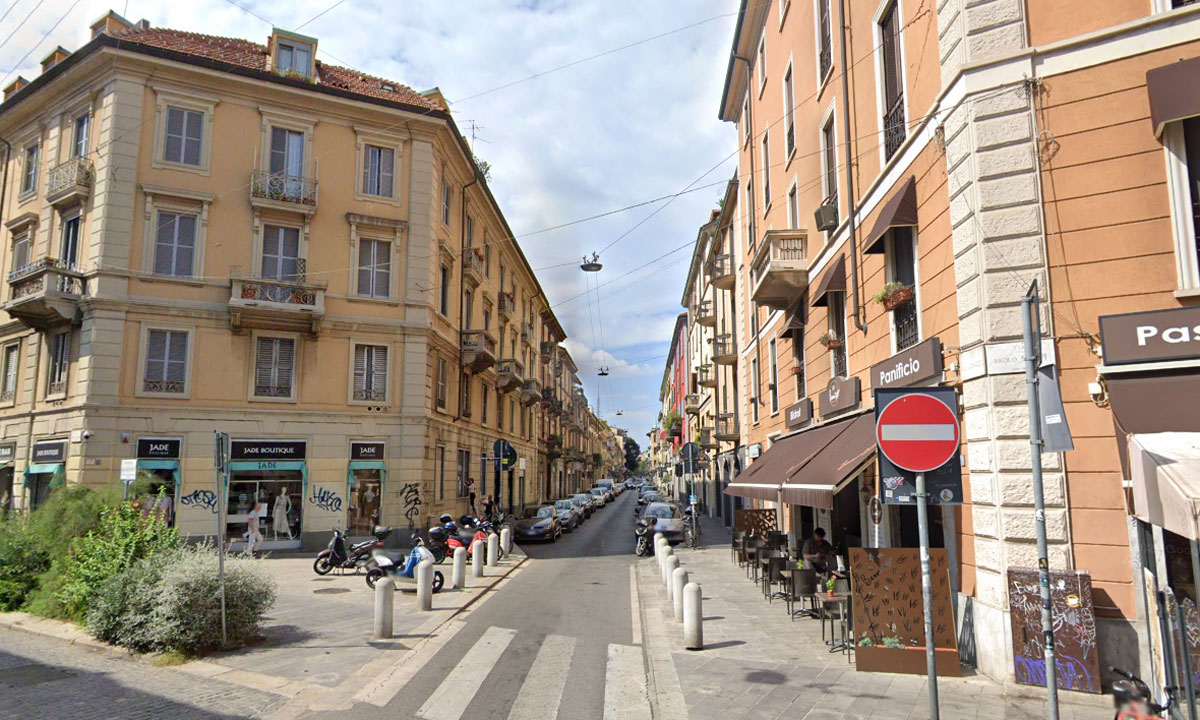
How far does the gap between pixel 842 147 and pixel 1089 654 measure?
904 centimetres

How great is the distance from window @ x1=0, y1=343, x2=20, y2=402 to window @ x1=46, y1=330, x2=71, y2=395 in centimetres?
274

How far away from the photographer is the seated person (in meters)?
12.5

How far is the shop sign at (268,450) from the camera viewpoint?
2098 centimetres

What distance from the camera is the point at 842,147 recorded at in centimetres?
1287

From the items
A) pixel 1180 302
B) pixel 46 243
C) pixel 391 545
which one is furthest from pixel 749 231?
pixel 46 243

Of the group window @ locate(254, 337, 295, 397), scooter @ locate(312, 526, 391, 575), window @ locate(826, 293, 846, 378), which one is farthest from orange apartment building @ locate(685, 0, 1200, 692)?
window @ locate(254, 337, 295, 397)

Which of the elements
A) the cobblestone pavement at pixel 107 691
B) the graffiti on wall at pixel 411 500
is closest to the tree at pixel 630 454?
the graffiti on wall at pixel 411 500

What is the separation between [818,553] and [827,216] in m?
6.26

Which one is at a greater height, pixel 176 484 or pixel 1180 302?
pixel 1180 302

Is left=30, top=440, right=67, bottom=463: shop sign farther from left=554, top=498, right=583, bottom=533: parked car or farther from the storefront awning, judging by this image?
the storefront awning

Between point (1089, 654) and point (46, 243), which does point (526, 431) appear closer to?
point (46, 243)

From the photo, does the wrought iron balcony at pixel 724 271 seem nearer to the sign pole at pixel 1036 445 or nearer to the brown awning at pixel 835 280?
the brown awning at pixel 835 280

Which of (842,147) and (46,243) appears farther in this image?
(46,243)

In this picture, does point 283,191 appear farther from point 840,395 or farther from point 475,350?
point 840,395
